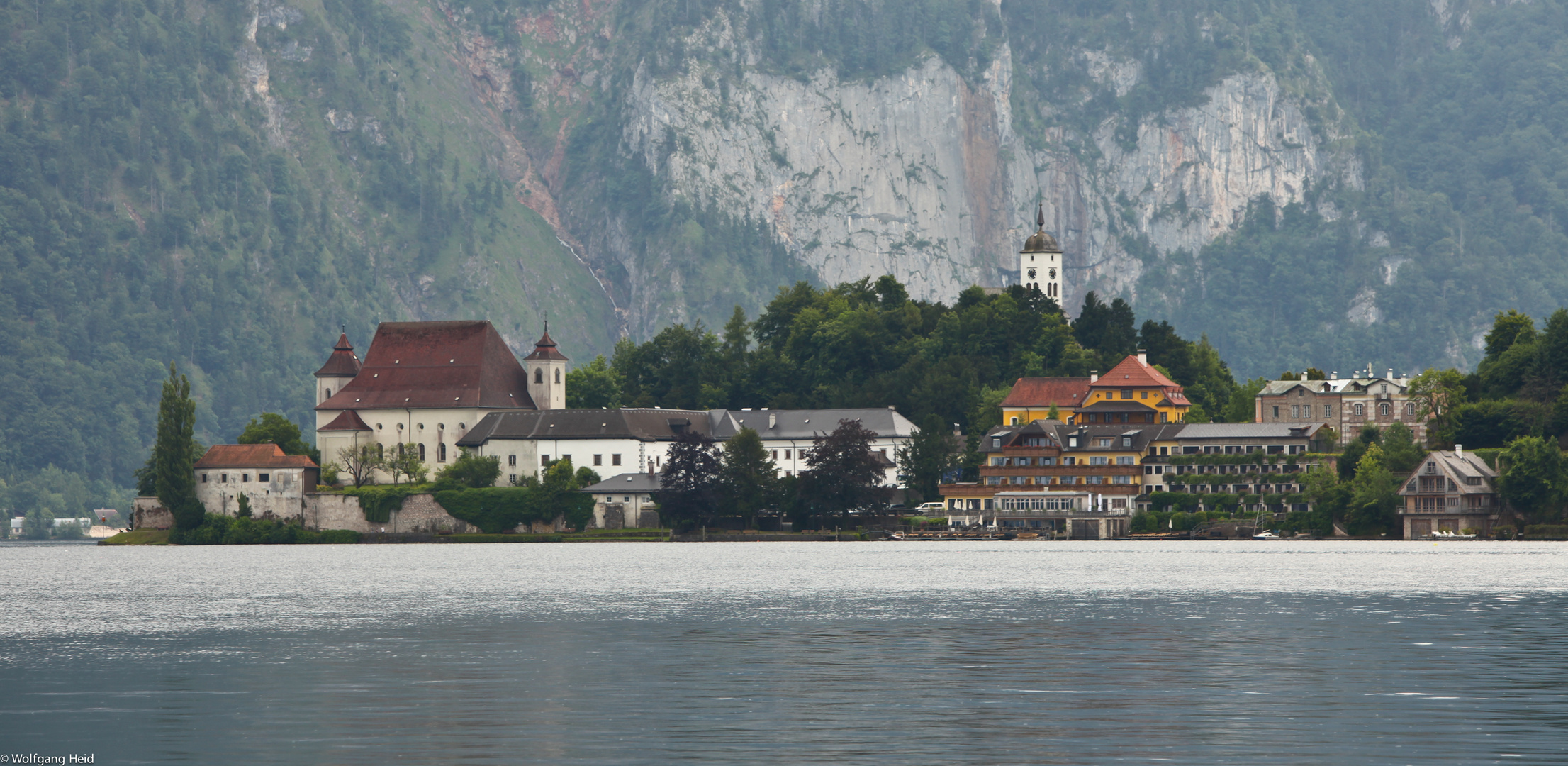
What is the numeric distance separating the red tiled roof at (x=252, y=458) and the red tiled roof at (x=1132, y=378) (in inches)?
2195

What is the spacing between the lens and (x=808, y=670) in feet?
130

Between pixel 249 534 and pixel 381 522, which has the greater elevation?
pixel 381 522

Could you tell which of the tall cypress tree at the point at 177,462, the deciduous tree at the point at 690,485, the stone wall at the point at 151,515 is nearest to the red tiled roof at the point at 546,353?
the deciduous tree at the point at 690,485

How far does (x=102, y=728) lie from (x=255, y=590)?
42904 millimetres

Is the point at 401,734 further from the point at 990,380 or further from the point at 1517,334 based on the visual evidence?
the point at 990,380

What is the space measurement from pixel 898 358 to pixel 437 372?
128 feet

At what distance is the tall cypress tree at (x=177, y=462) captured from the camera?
13425 centimetres

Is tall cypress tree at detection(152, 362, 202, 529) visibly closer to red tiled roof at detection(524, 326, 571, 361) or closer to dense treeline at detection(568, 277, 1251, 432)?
red tiled roof at detection(524, 326, 571, 361)

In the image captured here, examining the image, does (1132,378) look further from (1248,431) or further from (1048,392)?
(1248,431)

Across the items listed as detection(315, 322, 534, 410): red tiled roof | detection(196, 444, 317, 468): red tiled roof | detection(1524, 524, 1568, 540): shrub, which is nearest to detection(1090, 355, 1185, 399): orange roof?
detection(315, 322, 534, 410): red tiled roof

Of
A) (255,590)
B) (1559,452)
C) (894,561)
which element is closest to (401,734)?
(255,590)

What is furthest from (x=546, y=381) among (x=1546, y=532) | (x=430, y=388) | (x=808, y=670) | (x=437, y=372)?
(x=808, y=670)

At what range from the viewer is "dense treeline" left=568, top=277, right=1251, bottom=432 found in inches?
6624

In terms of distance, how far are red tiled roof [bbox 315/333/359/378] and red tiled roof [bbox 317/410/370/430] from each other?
8717 millimetres
